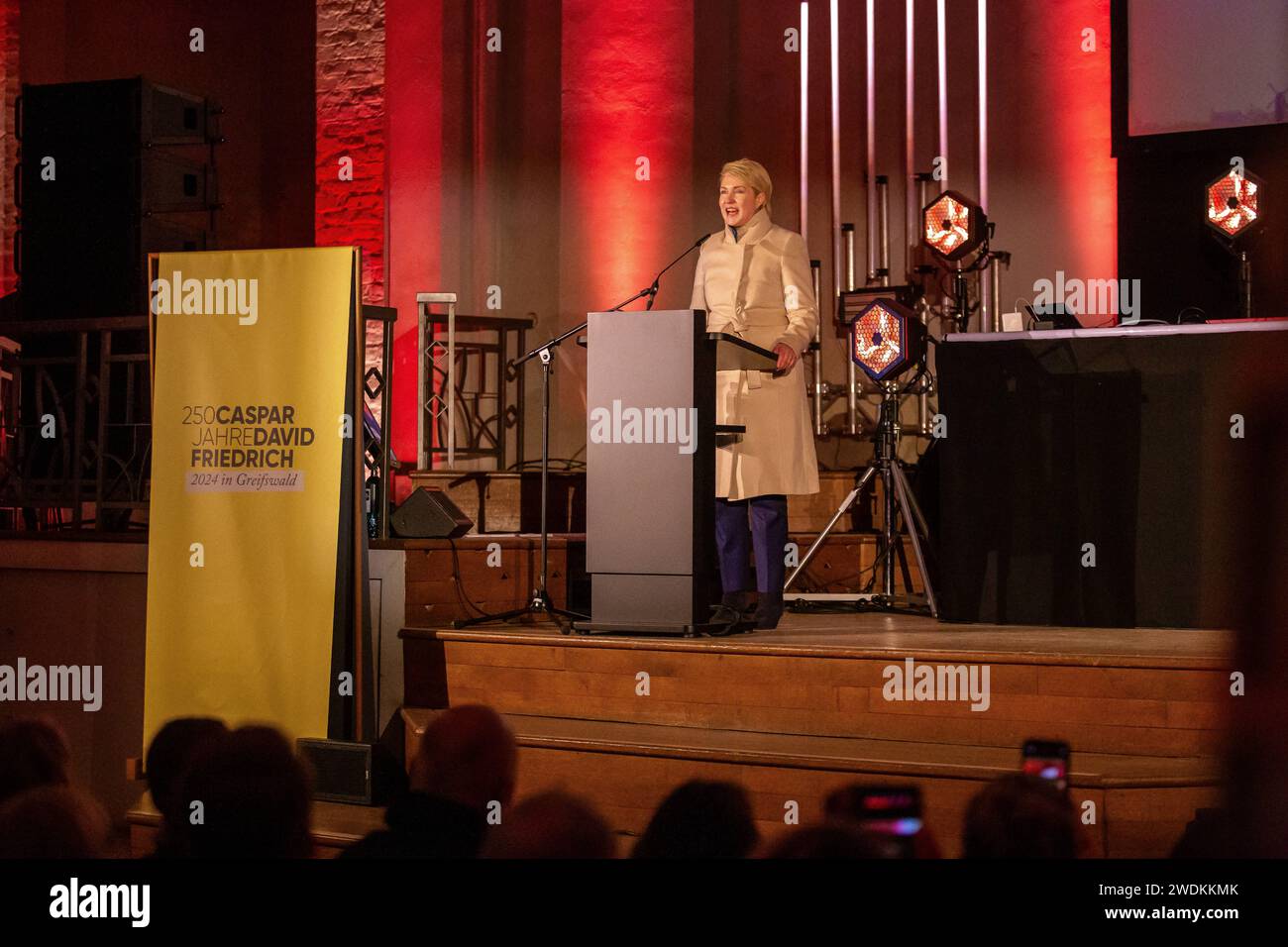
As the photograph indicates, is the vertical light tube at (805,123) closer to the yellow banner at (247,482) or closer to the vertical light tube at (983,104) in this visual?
the vertical light tube at (983,104)

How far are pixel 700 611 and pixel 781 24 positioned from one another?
3994 mm

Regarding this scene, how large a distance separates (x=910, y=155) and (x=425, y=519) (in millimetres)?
3562

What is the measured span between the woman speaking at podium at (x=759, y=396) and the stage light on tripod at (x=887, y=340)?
837 mm

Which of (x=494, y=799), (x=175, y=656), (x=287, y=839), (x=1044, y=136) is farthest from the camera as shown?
(x=1044, y=136)

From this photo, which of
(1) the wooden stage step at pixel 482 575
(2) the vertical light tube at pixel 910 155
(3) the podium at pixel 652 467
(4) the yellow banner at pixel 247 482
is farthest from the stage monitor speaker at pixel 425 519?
(2) the vertical light tube at pixel 910 155

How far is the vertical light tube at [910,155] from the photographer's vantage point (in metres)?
6.70

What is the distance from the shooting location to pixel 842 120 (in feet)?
22.5

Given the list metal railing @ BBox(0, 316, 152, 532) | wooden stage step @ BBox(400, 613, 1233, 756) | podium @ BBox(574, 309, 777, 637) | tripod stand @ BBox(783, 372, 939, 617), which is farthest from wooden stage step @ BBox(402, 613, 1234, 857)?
metal railing @ BBox(0, 316, 152, 532)

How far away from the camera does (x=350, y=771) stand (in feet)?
12.4

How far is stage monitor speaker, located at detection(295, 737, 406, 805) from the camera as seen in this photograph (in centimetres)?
376

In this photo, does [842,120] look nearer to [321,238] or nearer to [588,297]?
[588,297]

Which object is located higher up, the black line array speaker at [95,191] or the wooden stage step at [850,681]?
the black line array speaker at [95,191]

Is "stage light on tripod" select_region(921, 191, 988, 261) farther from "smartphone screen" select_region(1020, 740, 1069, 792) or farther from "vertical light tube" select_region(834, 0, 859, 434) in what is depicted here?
"smartphone screen" select_region(1020, 740, 1069, 792)

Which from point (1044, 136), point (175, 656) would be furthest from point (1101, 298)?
point (175, 656)
